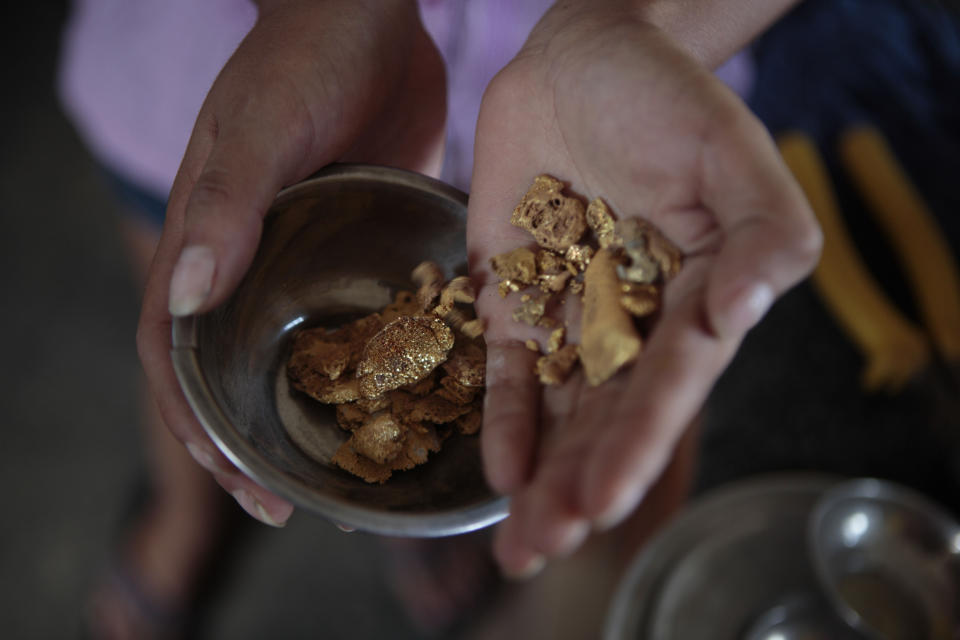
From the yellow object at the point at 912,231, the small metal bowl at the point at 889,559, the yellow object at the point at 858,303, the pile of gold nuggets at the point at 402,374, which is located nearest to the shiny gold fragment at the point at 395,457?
the pile of gold nuggets at the point at 402,374

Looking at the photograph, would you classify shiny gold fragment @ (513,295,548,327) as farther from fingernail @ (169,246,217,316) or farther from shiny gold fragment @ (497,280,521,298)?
fingernail @ (169,246,217,316)

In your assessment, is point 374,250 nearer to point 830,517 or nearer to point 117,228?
point 830,517

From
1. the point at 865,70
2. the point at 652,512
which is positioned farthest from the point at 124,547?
the point at 865,70

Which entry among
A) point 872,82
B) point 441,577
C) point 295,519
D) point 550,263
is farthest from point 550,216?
point 872,82

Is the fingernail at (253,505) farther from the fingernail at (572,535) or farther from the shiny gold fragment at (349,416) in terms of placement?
the fingernail at (572,535)

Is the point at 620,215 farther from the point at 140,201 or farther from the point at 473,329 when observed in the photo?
the point at 140,201

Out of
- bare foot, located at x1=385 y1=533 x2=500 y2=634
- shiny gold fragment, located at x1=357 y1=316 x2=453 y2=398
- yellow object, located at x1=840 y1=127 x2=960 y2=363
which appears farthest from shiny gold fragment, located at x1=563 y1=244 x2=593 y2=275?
yellow object, located at x1=840 y1=127 x2=960 y2=363
